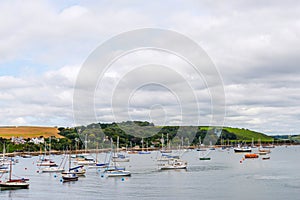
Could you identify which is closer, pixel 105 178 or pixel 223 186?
pixel 223 186

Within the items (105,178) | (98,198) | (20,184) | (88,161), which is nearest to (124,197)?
(98,198)

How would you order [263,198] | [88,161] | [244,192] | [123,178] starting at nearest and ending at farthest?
[263,198]
[244,192]
[123,178]
[88,161]

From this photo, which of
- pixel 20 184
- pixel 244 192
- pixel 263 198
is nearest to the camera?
pixel 263 198

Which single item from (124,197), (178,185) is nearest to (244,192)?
(178,185)

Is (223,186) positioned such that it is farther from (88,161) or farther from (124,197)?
(88,161)

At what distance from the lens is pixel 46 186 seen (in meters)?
81.2

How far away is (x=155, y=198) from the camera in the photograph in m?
62.4

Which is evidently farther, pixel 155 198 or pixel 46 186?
pixel 46 186

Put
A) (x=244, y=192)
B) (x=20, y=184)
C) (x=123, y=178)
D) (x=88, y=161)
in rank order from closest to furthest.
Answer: (x=244, y=192)
(x=20, y=184)
(x=123, y=178)
(x=88, y=161)

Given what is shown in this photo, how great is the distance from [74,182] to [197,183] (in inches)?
980

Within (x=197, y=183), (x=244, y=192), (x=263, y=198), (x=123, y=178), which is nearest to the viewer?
(x=263, y=198)

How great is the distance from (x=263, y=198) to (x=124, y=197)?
2081cm

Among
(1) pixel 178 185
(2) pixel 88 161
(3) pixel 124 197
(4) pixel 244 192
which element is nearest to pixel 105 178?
(1) pixel 178 185

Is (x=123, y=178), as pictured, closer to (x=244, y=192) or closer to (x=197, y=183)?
(x=197, y=183)
